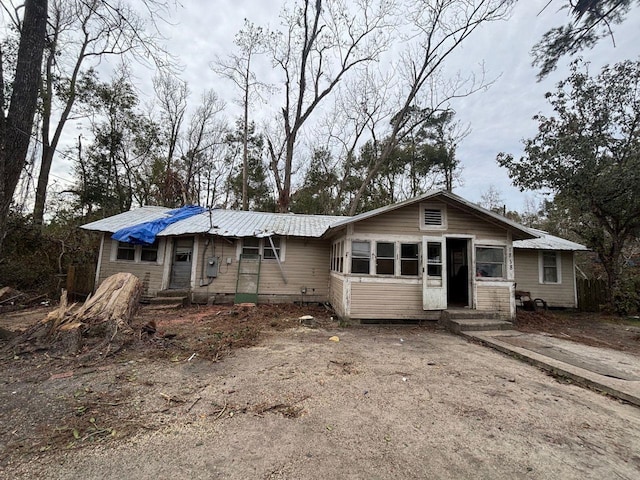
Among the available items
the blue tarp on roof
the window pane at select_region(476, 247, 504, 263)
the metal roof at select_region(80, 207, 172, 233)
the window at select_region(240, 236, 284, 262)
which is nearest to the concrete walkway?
the window pane at select_region(476, 247, 504, 263)

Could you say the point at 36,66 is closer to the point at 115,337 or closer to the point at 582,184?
the point at 115,337

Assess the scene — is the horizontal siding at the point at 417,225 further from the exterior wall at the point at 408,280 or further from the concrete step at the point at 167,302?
the concrete step at the point at 167,302

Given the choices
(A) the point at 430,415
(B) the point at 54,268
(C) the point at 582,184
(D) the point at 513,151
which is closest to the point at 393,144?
(D) the point at 513,151

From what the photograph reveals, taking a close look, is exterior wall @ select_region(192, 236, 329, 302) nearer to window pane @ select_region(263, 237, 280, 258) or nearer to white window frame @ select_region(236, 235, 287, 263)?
white window frame @ select_region(236, 235, 287, 263)

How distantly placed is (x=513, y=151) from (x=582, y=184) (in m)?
2.82

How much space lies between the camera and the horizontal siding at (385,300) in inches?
303

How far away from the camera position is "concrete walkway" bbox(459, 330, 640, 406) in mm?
3821

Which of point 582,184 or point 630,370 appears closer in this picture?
point 630,370

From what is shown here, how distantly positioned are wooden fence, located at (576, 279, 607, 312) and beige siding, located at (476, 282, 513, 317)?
636cm

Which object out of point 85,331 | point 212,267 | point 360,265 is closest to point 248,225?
point 212,267

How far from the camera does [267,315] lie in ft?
28.0

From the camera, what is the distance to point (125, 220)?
10953 mm

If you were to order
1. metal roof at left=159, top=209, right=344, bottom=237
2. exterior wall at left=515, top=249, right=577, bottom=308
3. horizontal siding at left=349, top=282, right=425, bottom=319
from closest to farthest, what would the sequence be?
horizontal siding at left=349, top=282, right=425, bottom=319 → metal roof at left=159, top=209, right=344, bottom=237 → exterior wall at left=515, top=249, right=577, bottom=308

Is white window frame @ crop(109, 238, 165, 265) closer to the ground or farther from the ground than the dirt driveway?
farther from the ground
